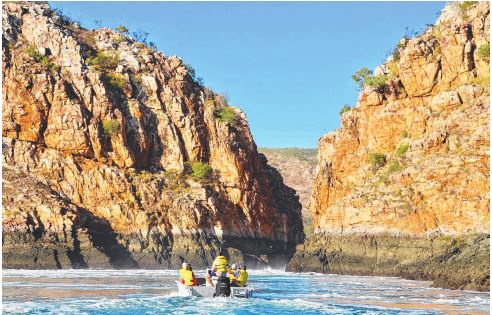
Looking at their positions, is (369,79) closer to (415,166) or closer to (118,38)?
(415,166)

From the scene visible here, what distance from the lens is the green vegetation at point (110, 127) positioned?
111 m

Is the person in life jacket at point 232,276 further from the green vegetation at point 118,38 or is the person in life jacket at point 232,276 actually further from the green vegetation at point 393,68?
the green vegetation at point 118,38

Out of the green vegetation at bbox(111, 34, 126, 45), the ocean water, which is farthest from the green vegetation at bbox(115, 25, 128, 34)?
the ocean water

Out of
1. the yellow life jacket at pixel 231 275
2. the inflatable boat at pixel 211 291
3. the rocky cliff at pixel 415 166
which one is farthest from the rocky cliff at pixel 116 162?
the inflatable boat at pixel 211 291

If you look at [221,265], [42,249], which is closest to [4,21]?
[42,249]

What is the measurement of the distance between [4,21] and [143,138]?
1136 inches

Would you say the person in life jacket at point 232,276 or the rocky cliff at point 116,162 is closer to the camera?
the person in life jacket at point 232,276

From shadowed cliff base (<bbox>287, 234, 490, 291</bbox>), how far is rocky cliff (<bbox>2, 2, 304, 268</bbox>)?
19.9 m

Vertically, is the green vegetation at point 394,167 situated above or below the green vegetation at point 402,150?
below

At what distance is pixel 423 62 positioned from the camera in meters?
97.1

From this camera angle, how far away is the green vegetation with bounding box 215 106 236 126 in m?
128

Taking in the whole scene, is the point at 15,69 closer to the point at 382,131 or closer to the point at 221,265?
the point at 382,131

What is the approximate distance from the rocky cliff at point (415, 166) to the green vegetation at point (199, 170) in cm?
2092

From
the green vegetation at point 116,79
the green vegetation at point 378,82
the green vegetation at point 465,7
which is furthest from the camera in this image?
the green vegetation at point 116,79
